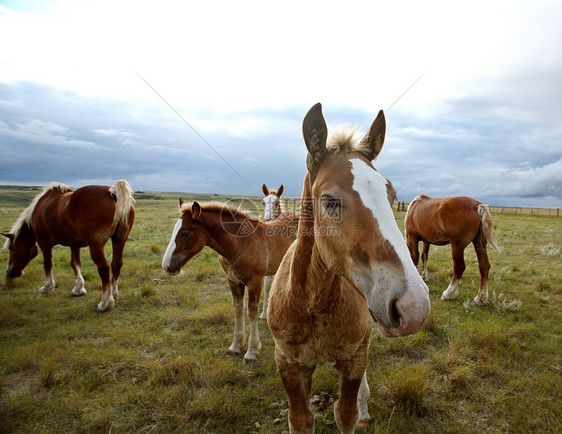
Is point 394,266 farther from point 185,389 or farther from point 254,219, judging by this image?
point 254,219

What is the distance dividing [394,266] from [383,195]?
44 centimetres

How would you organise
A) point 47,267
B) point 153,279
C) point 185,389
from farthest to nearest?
point 153,279 → point 47,267 → point 185,389

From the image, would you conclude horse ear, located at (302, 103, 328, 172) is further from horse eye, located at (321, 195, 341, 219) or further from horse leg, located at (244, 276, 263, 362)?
horse leg, located at (244, 276, 263, 362)

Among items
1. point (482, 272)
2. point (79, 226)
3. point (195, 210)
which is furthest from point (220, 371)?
point (482, 272)

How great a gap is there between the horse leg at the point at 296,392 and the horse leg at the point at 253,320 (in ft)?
7.21

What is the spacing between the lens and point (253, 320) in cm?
473

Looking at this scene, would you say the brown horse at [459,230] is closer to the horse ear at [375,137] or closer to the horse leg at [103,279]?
the horse ear at [375,137]

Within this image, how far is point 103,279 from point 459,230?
8826 millimetres

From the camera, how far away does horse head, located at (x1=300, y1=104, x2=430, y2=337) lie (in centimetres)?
137

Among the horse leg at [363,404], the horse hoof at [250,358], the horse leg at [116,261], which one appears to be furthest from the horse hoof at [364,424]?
the horse leg at [116,261]

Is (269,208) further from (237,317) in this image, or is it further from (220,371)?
(220,371)

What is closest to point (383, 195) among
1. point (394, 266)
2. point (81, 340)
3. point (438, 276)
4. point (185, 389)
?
point (394, 266)

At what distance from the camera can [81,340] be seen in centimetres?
502

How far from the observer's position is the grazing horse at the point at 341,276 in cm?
141
